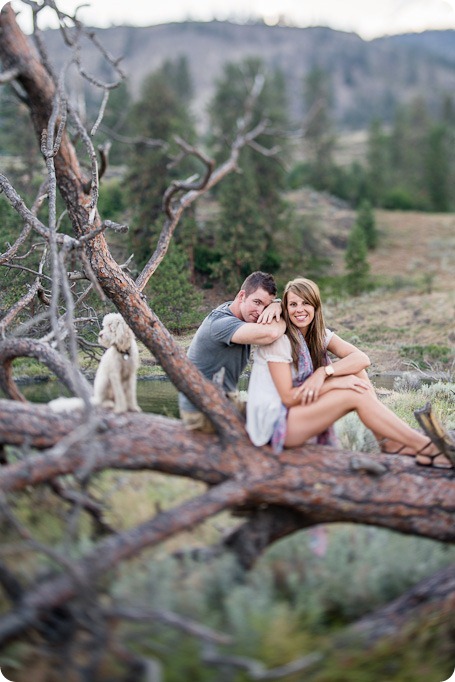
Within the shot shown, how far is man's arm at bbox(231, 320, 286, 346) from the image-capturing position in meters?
3.84

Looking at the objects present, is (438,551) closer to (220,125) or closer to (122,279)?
(122,279)

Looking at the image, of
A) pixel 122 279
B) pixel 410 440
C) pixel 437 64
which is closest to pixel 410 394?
pixel 410 440

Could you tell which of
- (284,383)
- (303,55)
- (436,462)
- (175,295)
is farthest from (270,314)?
(303,55)

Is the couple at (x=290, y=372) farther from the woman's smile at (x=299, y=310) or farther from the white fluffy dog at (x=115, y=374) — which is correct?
the white fluffy dog at (x=115, y=374)

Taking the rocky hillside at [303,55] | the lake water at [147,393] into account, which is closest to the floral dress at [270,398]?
the lake water at [147,393]

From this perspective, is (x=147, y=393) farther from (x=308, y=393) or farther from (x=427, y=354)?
(x=427, y=354)

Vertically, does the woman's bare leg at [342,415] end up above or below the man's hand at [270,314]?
below

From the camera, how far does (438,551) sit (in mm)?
3854

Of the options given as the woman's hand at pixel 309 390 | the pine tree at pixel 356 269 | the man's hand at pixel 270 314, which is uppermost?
the pine tree at pixel 356 269

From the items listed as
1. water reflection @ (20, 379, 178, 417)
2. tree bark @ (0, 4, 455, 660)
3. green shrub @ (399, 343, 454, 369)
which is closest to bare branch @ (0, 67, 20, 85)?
tree bark @ (0, 4, 455, 660)

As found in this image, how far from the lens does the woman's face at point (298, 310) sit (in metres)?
4.02

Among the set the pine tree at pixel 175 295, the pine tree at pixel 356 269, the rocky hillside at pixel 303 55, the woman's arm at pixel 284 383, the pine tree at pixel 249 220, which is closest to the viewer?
the woman's arm at pixel 284 383

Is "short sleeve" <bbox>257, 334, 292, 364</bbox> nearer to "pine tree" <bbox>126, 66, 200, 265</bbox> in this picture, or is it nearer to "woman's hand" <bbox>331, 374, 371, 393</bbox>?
"woman's hand" <bbox>331, 374, 371, 393</bbox>

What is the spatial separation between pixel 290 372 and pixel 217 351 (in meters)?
0.58
